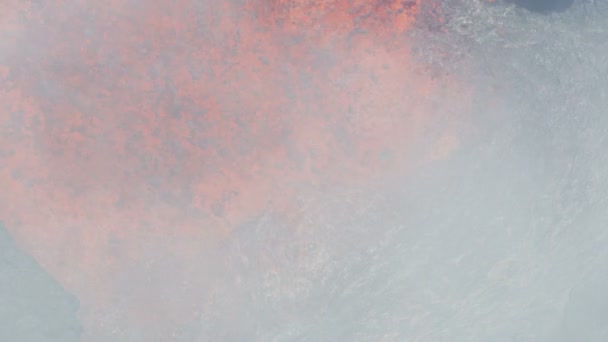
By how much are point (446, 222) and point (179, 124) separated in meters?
2.72

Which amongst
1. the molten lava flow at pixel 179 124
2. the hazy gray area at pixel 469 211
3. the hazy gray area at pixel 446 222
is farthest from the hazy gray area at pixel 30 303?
the hazy gray area at pixel 469 211

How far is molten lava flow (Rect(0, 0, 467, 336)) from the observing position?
3010 millimetres

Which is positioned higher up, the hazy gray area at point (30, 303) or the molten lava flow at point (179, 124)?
the molten lava flow at point (179, 124)

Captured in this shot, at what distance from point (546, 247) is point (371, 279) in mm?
2443

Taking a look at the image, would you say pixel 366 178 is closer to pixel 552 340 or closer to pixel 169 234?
pixel 169 234

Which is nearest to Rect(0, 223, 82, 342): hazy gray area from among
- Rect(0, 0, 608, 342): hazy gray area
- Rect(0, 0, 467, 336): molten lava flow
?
Rect(0, 0, 608, 342): hazy gray area

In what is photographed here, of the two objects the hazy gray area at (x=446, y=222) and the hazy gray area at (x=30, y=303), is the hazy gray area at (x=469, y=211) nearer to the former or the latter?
the hazy gray area at (x=446, y=222)

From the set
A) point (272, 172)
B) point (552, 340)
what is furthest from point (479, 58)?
point (552, 340)

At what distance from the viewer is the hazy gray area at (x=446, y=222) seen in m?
3.43

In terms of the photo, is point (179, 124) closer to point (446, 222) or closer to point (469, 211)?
point (446, 222)

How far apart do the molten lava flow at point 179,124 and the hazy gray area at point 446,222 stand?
0.21 m

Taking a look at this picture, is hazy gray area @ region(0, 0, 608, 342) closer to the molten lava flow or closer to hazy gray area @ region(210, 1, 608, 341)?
hazy gray area @ region(210, 1, 608, 341)

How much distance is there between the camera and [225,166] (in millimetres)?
3262

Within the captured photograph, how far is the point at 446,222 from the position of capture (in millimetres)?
3881
